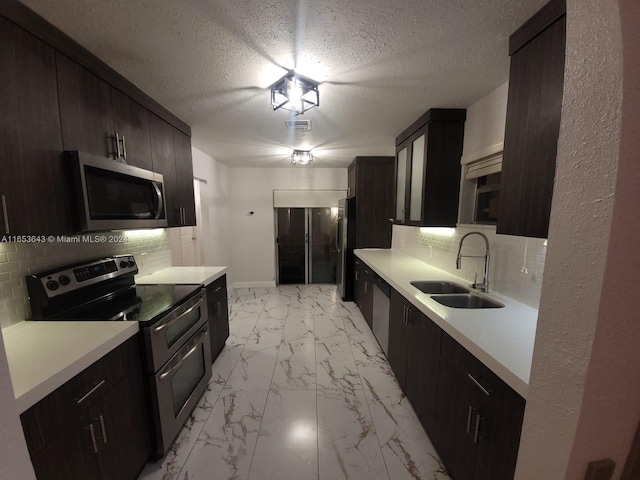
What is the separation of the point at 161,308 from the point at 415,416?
74.5 inches

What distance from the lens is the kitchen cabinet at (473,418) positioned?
87 centimetres

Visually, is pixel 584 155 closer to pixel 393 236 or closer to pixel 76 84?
pixel 76 84

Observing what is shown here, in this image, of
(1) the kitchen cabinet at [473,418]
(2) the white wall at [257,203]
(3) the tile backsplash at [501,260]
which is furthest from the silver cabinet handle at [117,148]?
(2) the white wall at [257,203]

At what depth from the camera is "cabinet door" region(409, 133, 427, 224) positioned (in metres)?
2.17

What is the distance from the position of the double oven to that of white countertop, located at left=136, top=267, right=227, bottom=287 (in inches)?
7.0

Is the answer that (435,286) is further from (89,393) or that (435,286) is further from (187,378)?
(89,393)

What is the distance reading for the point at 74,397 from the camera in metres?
0.91

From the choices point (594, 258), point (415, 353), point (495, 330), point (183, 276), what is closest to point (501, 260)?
point (495, 330)

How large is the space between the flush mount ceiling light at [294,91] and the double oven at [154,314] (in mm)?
1496

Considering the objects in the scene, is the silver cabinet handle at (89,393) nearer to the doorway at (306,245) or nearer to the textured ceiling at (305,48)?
the textured ceiling at (305,48)

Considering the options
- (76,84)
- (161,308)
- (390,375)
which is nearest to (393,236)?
(390,375)

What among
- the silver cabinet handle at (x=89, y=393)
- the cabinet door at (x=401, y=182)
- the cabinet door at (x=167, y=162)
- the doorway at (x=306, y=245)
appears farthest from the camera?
the doorway at (x=306, y=245)

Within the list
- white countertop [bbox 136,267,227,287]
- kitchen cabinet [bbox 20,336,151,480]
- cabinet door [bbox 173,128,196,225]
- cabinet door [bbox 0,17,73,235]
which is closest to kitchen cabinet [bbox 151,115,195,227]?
cabinet door [bbox 173,128,196,225]

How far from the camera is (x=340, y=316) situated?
3.37 metres
